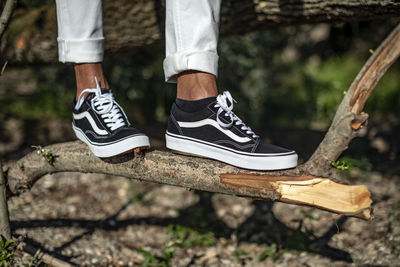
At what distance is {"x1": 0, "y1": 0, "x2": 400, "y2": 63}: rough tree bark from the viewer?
2.43 meters

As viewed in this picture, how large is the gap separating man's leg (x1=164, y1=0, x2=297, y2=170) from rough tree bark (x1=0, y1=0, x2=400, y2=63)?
96cm

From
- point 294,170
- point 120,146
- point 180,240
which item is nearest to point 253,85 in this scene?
→ point 180,240

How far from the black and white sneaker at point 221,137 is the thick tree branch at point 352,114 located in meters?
0.15

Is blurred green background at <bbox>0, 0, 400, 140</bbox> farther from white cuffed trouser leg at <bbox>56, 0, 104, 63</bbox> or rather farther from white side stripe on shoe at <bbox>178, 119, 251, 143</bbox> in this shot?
white side stripe on shoe at <bbox>178, 119, 251, 143</bbox>

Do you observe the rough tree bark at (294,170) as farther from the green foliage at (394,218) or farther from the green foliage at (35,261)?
the green foliage at (394,218)

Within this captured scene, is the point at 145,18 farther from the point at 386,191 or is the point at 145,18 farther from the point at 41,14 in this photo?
the point at 386,191

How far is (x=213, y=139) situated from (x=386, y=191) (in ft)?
6.29

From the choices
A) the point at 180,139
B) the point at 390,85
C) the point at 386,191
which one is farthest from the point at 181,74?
the point at 390,85

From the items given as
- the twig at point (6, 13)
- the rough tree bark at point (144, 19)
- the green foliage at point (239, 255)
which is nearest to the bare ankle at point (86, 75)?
the twig at point (6, 13)

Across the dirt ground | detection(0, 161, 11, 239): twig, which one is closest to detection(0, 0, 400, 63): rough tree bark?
the dirt ground

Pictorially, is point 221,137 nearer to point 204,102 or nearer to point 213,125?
point 213,125

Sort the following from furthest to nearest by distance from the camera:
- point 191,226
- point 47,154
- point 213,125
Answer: point 191,226 → point 47,154 → point 213,125

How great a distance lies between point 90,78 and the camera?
187cm

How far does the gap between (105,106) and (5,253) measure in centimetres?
87
